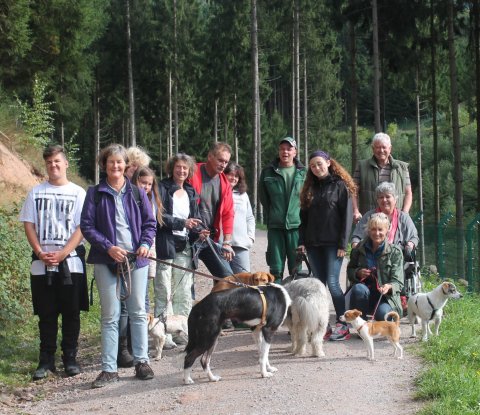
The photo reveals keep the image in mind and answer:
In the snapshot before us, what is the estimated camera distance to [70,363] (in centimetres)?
743

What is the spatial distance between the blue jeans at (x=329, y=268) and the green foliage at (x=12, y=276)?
12.8 feet

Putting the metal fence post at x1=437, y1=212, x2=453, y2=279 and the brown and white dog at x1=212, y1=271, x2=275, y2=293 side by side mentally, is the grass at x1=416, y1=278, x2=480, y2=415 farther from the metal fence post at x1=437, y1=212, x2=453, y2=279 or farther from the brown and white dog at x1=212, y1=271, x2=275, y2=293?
the metal fence post at x1=437, y1=212, x2=453, y2=279

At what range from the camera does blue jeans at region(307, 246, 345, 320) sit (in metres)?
8.13

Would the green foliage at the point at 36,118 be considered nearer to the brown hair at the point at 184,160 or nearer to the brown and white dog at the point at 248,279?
the brown hair at the point at 184,160

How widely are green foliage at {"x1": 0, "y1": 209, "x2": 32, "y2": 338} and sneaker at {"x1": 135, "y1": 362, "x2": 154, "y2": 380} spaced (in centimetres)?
268

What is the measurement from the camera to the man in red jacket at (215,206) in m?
8.50

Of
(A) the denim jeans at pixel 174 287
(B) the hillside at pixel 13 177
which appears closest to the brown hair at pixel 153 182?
(A) the denim jeans at pixel 174 287

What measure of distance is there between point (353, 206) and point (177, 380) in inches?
114

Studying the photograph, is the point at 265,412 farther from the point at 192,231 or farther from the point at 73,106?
the point at 73,106

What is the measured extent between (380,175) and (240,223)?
5.99 feet

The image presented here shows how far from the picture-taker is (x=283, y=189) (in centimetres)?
859

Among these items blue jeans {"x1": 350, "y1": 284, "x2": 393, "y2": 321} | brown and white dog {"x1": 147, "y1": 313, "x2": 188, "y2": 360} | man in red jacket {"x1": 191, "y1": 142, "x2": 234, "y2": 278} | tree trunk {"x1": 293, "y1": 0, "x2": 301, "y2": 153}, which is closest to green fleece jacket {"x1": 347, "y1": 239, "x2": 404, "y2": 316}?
blue jeans {"x1": 350, "y1": 284, "x2": 393, "y2": 321}

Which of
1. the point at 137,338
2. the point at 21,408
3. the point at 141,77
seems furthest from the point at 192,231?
the point at 141,77

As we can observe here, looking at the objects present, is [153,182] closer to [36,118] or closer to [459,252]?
[459,252]
